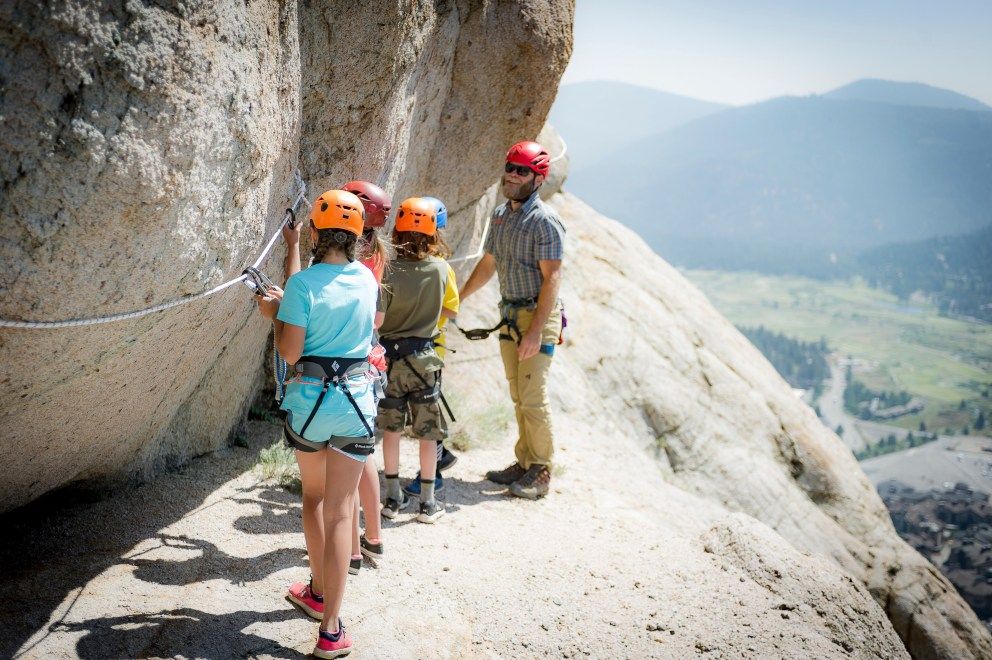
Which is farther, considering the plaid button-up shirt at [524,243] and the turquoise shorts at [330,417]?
the plaid button-up shirt at [524,243]

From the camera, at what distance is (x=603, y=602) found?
5.72 metres

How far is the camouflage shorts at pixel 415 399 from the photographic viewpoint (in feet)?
19.9

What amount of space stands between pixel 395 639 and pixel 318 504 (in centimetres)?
107

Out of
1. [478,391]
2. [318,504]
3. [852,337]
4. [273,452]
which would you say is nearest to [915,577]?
[478,391]

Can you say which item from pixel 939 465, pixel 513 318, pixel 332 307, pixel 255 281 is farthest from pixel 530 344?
pixel 939 465

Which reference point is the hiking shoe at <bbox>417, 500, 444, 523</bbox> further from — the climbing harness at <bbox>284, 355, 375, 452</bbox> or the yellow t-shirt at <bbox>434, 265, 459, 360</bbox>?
the climbing harness at <bbox>284, 355, 375, 452</bbox>

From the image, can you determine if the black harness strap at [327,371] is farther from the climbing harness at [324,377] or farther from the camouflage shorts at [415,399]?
the camouflage shorts at [415,399]

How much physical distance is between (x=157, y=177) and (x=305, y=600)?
266cm

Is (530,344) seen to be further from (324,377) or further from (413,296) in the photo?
(324,377)

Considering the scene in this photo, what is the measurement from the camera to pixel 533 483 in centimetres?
738

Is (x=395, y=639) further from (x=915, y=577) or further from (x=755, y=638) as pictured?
(x=915, y=577)

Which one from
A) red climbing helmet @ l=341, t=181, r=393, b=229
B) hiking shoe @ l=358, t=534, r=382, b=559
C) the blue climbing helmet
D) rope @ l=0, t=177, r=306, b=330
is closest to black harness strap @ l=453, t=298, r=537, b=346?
the blue climbing helmet

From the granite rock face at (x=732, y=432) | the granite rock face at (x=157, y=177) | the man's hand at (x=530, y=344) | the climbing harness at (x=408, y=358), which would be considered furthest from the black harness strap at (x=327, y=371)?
the granite rock face at (x=732, y=432)

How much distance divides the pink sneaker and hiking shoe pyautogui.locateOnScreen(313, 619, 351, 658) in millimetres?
316
